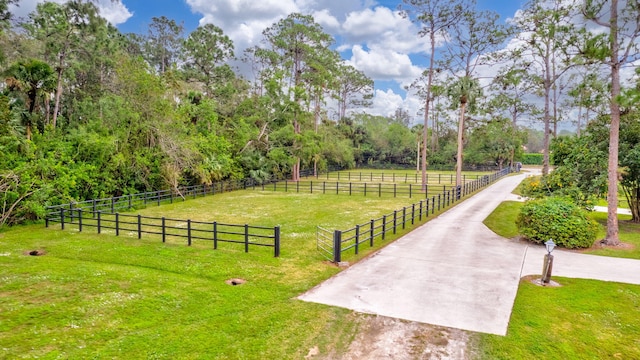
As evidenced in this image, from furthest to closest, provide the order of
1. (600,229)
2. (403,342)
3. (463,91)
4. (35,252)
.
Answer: (463,91) < (600,229) < (35,252) < (403,342)

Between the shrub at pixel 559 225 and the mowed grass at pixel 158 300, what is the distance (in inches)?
214

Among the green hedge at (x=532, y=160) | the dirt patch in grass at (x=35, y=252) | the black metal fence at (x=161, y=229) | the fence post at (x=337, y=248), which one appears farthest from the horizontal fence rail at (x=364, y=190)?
the green hedge at (x=532, y=160)

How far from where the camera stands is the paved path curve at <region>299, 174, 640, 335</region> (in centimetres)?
788

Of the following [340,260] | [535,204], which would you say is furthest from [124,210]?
[535,204]

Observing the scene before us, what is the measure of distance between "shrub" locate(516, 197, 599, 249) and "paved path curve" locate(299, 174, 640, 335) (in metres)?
0.62

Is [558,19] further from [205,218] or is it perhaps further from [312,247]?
[205,218]

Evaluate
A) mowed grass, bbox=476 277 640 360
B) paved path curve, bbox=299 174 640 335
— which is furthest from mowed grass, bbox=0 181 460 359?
mowed grass, bbox=476 277 640 360

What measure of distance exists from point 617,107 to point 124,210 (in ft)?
75.5

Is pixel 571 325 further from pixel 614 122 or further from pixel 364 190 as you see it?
pixel 364 190

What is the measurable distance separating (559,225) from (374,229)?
6.70m

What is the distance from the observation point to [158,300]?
27.0 ft

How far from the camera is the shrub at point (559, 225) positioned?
44.1 feet

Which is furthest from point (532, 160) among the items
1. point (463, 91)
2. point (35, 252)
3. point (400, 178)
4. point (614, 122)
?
point (35, 252)

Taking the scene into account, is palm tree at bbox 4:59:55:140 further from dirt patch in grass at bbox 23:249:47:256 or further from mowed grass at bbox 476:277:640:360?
mowed grass at bbox 476:277:640:360
